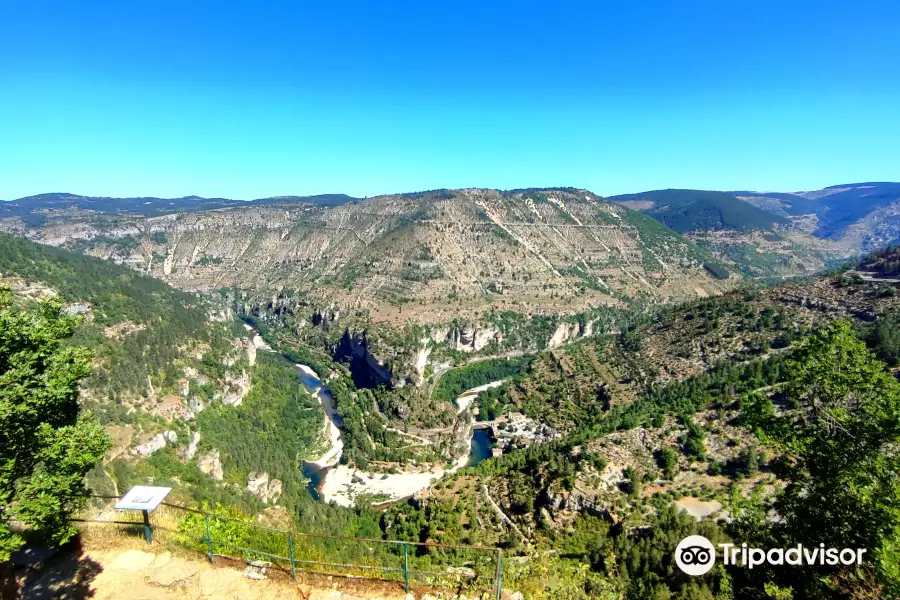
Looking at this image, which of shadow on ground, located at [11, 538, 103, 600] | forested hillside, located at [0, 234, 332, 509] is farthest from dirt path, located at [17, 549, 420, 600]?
forested hillside, located at [0, 234, 332, 509]

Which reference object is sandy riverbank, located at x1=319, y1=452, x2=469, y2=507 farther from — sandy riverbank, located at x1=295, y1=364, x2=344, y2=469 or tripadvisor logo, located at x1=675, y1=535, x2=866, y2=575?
tripadvisor logo, located at x1=675, y1=535, x2=866, y2=575

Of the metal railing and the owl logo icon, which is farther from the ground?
the metal railing

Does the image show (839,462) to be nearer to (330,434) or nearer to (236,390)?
(330,434)

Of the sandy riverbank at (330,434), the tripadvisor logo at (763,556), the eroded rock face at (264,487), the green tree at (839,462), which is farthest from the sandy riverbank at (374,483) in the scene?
the green tree at (839,462)

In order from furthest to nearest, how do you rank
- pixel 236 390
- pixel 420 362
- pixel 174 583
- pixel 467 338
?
pixel 467 338 < pixel 420 362 < pixel 236 390 < pixel 174 583

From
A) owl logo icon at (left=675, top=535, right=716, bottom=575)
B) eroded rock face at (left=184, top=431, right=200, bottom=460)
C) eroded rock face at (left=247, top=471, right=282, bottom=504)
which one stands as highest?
owl logo icon at (left=675, top=535, right=716, bottom=575)

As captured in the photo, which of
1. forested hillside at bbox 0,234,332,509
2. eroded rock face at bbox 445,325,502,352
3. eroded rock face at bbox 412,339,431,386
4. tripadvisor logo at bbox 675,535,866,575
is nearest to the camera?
tripadvisor logo at bbox 675,535,866,575

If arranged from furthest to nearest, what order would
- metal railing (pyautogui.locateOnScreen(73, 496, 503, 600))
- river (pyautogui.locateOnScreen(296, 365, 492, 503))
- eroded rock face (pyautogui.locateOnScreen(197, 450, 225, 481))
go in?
river (pyautogui.locateOnScreen(296, 365, 492, 503)) → eroded rock face (pyautogui.locateOnScreen(197, 450, 225, 481)) → metal railing (pyautogui.locateOnScreen(73, 496, 503, 600))

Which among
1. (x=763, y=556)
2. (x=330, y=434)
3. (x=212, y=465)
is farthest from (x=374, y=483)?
(x=763, y=556)
